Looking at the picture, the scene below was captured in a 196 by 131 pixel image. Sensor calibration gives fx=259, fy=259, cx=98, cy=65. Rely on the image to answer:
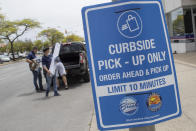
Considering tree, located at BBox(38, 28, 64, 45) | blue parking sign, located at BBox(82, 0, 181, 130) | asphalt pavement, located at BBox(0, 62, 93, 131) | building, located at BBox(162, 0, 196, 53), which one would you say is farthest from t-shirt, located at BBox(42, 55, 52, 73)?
tree, located at BBox(38, 28, 64, 45)

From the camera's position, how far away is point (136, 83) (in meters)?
1.68

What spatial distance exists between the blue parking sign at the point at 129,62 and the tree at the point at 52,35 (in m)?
121

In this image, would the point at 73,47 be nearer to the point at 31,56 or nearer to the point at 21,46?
the point at 31,56

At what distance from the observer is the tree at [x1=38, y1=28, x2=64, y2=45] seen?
395 feet

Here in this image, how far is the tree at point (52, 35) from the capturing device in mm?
120312

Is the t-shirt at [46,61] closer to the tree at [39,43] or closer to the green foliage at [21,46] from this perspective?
the green foliage at [21,46]

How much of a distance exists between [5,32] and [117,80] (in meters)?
58.9

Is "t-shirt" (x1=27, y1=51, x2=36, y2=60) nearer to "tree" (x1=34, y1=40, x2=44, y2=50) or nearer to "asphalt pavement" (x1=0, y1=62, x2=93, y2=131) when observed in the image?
"asphalt pavement" (x1=0, y1=62, x2=93, y2=131)

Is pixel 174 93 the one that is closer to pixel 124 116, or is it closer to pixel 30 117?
pixel 124 116

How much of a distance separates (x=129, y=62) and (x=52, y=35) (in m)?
124

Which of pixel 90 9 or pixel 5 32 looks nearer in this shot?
pixel 90 9

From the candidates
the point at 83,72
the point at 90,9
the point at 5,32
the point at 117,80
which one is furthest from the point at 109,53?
the point at 5,32

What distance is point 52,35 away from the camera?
123 m

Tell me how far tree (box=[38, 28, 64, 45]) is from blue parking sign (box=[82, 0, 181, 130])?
121308mm
